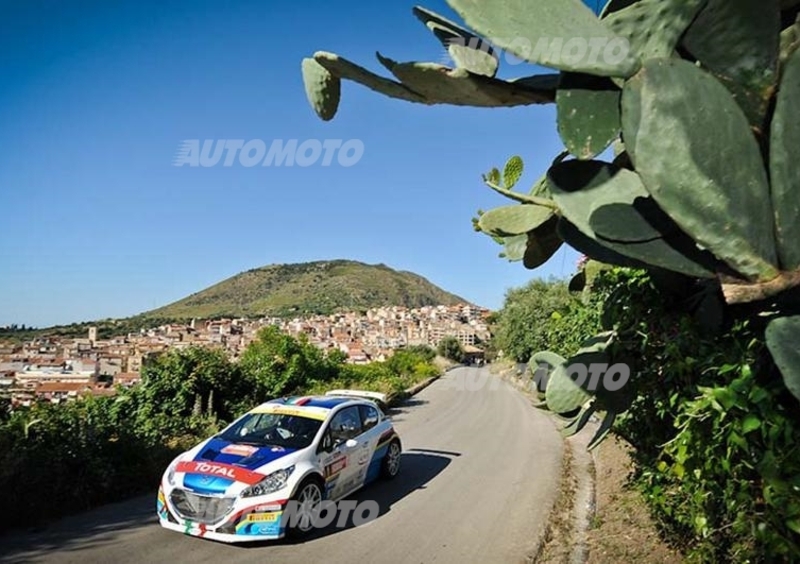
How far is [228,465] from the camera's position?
5.86 metres

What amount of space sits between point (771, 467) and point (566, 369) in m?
1.51

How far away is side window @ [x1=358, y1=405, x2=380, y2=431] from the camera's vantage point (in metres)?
7.93

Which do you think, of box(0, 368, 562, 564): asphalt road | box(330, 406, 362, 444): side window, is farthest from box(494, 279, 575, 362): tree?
box(330, 406, 362, 444): side window

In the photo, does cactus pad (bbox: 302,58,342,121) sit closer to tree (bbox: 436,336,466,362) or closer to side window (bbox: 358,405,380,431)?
side window (bbox: 358,405,380,431)

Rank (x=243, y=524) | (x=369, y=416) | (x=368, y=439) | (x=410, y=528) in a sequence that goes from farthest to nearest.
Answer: (x=369, y=416) → (x=368, y=439) → (x=410, y=528) → (x=243, y=524)

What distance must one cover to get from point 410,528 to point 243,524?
1.88 m

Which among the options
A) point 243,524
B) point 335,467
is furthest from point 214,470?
point 335,467

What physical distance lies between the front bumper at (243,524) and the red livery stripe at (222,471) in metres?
0.24

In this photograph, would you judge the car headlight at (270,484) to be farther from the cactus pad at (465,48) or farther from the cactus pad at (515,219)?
the cactus pad at (465,48)

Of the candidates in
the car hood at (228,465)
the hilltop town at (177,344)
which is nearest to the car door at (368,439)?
the car hood at (228,465)

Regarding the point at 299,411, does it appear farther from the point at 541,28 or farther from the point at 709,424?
the point at 541,28

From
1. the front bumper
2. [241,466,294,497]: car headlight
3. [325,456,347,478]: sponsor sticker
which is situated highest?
[241,466,294,497]: car headlight

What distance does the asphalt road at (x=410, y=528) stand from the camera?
5.29 m

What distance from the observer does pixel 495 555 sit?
5.28 meters
